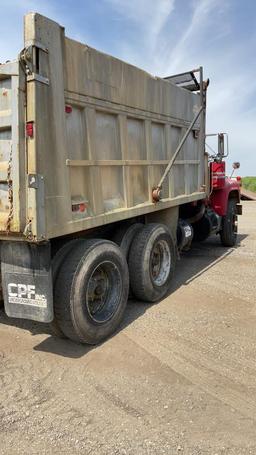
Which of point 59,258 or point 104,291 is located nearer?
point 59,258

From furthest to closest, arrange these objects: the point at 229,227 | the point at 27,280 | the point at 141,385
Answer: the point at 229,227
the point at 27,280
the point at 141,385

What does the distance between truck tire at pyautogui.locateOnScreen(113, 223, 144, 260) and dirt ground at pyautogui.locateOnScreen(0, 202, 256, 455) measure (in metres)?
0.74

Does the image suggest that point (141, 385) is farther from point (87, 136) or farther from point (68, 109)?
point (68, 109)

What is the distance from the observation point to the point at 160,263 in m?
5.80

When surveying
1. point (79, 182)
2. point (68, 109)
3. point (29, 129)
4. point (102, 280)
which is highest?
point (68, 109)

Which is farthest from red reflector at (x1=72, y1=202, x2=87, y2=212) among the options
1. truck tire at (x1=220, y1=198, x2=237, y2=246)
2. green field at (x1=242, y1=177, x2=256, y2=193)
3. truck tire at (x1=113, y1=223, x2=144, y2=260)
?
green field at (x1=242, y1=177, x2=256, y2=193)

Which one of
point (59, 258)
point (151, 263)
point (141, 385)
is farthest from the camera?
point (151, 263)

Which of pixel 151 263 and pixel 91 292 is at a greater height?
pixel 151 263

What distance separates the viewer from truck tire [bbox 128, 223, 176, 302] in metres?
5.14

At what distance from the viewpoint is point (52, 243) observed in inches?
157

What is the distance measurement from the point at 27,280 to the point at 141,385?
4.25ft

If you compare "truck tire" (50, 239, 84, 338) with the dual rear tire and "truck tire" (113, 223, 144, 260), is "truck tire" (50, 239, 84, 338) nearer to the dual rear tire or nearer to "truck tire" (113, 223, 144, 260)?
the dual rear tire

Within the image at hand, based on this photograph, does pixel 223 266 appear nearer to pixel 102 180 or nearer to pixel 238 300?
pixel 238 300

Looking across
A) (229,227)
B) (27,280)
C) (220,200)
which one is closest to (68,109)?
(27,280)
